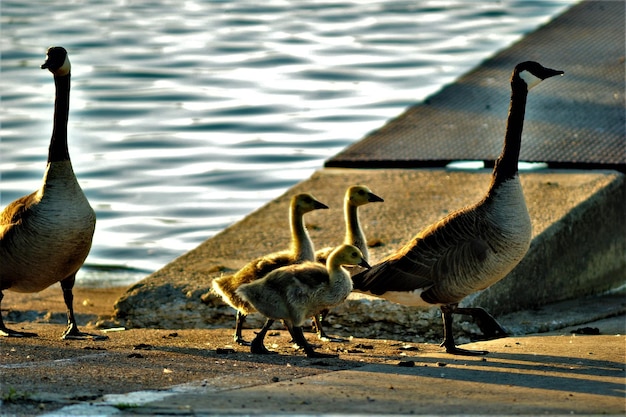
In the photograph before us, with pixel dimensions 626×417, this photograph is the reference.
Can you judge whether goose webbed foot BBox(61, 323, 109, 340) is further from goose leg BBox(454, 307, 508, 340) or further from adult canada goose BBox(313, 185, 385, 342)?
goose leg BBox(454, 307, 508, 340)

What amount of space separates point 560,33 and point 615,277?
4.92 m

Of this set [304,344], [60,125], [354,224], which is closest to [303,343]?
[304,344]

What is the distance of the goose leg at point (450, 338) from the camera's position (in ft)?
23.9

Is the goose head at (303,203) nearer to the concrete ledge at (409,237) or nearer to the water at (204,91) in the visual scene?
the concrete ledge at (409,237)

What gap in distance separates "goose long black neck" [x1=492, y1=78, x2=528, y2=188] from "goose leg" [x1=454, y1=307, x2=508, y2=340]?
80 centimetres

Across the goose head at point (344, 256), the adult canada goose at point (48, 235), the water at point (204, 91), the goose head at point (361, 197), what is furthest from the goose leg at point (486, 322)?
the water at point (204, 91)

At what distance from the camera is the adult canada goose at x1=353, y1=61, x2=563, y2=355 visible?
7371 mm

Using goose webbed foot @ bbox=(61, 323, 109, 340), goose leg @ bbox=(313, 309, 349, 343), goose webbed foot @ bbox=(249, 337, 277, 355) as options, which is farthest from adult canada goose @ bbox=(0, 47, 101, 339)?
goose leg @ bbox=(313, 309, 349, 343)

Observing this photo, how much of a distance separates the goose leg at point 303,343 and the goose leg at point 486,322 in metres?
0.98

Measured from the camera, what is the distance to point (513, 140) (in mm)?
7785

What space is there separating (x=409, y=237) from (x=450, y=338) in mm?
1987

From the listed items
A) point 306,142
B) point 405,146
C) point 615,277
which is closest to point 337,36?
point 306,142

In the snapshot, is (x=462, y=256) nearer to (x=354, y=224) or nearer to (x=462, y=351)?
(x=462, y=351)

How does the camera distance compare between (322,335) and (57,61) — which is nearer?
(322,335)
